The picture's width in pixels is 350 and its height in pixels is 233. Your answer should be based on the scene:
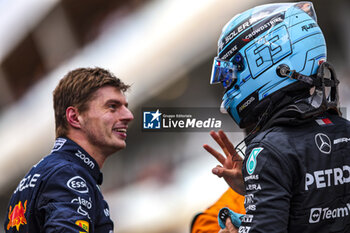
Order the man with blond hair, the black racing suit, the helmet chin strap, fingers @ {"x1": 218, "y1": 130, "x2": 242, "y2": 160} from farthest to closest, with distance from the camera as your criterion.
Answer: fingers @ {"x1": 218, "y1": 130, "x2": 242, "y2": 160}, the man with blond hair, the helmet chin strap, the black racing suit

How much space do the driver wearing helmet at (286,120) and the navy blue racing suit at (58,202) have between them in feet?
1.54

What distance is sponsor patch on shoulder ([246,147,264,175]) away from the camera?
0.96 meters

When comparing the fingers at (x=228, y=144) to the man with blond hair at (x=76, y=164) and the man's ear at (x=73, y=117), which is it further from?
the man's ear at (x=73, y=117)

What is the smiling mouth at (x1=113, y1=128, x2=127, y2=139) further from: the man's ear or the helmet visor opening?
the helmet visor opening

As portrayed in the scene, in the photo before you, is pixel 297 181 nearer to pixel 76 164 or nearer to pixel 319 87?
pixel 319 87

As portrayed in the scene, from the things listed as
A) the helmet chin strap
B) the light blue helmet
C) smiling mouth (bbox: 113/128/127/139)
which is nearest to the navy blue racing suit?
smiling mouth (bbox: 113/128/127/139)

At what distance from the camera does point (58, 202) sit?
1.12 metres

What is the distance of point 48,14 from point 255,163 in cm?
165

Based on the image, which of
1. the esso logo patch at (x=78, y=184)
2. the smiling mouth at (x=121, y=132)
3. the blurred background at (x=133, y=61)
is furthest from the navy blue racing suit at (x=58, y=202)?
the blurred background at (x=133, y=61)

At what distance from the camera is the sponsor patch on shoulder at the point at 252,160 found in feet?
3.16

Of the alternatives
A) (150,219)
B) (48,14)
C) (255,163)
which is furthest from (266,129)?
(48,14)

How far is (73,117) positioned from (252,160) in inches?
31.5

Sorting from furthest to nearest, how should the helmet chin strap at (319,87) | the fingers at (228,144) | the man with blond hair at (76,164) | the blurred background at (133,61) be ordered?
1. the blurred background at (133,61)
2. the fingers at (228,144)
3. the man with blond hair at (76,164)
4. the helmet chin strap at (319,87)

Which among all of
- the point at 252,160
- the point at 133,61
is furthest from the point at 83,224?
the point at 133,61
